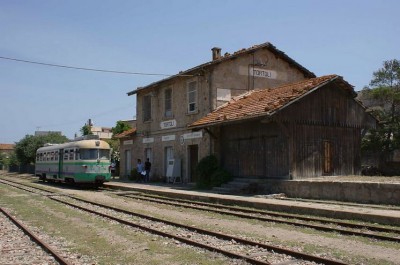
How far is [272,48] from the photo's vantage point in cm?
2395

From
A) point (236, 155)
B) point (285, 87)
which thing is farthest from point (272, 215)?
point (285, 87)

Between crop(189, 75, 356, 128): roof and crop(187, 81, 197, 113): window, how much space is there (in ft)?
6.89

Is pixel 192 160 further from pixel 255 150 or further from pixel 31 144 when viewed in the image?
pixel 31 144

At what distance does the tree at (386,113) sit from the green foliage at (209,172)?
11917mm

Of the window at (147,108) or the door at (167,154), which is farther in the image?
the window at (147,108)

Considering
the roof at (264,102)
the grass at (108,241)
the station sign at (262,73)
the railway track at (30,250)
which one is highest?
the station sign at (262,73)

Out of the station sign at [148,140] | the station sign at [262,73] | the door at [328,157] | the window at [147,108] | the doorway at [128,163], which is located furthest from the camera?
the doorway at [128,163]

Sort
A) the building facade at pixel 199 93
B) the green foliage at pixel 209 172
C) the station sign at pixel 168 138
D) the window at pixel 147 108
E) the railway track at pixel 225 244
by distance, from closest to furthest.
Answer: the railway track at pixel 225 244 → the green foliage at pixel 209 172 → the building facade at pixel 199 93 → the station sign at pixel 168 138 → the window at pixel 147 108

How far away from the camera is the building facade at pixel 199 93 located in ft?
74.6

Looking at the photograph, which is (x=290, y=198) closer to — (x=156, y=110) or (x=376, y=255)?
(x=376, y=255)

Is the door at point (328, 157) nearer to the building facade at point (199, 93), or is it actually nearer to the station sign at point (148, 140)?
the building facade at point (199, 93)

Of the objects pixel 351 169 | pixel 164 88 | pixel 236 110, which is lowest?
pixel 351 169

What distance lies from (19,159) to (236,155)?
4451cm

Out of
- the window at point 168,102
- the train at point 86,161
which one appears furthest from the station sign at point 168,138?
the train at point 86,161
